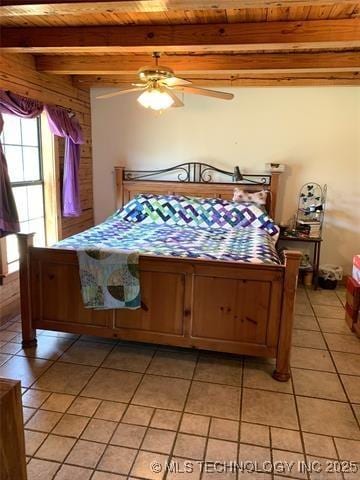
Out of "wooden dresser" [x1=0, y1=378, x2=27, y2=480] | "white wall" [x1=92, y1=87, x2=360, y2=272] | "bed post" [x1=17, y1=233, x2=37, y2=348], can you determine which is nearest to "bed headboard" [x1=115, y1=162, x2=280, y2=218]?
"white wall" [x1=92, y1=87, x2=360, y2=272]

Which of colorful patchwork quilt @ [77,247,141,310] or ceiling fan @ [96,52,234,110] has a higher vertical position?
ceiling fan @ [96,52,234,110]

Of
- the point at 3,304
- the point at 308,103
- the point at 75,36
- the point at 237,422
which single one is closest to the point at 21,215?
the point at 3,304

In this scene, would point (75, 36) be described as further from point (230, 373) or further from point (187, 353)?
point (230, 373)

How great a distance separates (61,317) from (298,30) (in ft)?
8.71

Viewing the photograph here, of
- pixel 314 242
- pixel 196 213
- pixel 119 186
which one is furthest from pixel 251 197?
pixel 119 186

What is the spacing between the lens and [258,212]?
13.2ft

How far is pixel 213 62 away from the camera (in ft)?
11.0

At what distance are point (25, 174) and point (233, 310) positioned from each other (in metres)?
2.52

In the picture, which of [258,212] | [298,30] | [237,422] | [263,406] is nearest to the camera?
[237,422]

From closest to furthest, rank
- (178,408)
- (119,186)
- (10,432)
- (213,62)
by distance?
(10,432), (178,408), (213,62), (119,186)

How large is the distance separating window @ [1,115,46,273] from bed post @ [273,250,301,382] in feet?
7.83

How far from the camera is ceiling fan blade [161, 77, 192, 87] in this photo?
272 centimetres

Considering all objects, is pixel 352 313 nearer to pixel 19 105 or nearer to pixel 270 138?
pixel 270 138

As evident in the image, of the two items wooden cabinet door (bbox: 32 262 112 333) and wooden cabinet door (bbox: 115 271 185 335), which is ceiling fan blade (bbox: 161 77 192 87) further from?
wooden cabinet door (bbox: 32 262 112 333)
